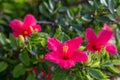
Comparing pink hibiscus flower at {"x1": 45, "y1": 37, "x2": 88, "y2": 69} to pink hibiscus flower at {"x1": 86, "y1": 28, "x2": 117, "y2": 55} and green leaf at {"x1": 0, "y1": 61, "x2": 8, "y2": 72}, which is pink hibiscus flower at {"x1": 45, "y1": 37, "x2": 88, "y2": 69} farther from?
green leaf at {"x1": 0, "y1": 61, "x2": 8, "y2": 72}

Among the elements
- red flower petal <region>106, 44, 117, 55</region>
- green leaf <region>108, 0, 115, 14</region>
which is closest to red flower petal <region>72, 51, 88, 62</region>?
red flower petal <region>106, 44, 117, 55</region>

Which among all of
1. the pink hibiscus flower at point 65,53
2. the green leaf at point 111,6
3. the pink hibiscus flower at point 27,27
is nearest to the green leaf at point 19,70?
the pink hibiscus flower at point 27,27

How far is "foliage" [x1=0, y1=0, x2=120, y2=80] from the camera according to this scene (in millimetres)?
1094

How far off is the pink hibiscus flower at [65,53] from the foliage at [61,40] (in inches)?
1.7

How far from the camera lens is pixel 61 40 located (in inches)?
44.9

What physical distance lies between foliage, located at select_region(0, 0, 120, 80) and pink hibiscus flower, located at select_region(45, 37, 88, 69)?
0.14 feet

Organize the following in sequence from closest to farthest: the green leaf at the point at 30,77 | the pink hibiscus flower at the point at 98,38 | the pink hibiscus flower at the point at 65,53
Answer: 1. the pink hibiscus flower at the point at 65,53
2. the pink hibiscus flower at the point at 98,38
3. the green leaf at the point at 30,77

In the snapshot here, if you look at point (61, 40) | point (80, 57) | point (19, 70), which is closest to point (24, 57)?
point (19, 70)

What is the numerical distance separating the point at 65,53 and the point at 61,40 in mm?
72

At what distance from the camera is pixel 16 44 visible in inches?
50.9

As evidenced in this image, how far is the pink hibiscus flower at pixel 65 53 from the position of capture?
1023mm

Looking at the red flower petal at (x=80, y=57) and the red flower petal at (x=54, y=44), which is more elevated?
the red flower petal at (x=54, y=44)

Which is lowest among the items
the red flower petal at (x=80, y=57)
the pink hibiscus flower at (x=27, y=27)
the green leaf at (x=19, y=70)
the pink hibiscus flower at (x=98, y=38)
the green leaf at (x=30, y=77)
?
the green leaf at (x=30, y=77)

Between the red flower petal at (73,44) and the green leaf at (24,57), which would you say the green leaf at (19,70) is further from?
the red flower petal at (73,44)
